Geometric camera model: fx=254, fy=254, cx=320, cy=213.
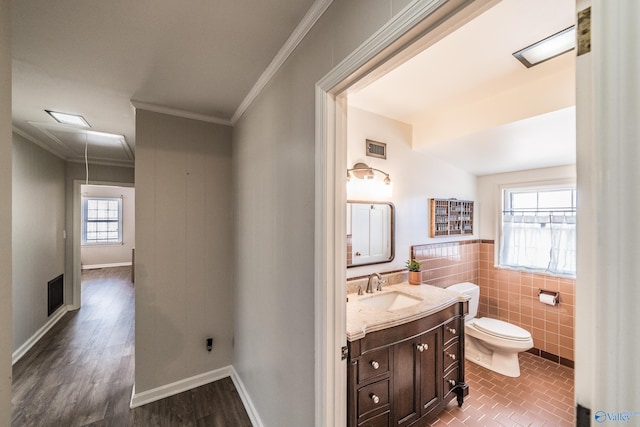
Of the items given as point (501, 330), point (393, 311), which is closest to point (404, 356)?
point (393, 311)

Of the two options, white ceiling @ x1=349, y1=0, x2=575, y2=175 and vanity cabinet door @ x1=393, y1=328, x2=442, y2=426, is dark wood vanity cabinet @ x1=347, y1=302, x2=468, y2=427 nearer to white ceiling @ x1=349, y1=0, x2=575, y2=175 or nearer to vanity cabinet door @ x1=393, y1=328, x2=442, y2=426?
vanity cabinet door @ x1=393, y1=328, x2=442, y2=426

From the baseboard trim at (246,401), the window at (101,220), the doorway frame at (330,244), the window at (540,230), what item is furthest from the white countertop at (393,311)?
the window at (101,220)

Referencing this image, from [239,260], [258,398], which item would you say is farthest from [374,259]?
[258,398]

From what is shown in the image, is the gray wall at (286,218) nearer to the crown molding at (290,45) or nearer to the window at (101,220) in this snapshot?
the crown molding at (290,45)

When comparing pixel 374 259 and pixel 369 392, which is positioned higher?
pixel 374 259

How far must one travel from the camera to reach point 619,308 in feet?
1.36

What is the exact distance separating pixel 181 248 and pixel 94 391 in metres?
1.40

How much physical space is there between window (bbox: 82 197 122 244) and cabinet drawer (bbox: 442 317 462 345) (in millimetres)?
8635

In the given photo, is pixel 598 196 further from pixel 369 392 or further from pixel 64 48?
pixel 64 48

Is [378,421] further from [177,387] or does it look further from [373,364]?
[177,387]

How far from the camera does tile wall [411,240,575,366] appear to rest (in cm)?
263

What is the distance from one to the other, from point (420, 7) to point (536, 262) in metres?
3.31

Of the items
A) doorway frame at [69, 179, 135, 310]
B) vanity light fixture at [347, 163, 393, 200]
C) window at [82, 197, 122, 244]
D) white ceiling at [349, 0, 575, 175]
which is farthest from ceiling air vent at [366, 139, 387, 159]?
window at [82, 197, 122, 244]

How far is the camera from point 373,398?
4.68 ft
